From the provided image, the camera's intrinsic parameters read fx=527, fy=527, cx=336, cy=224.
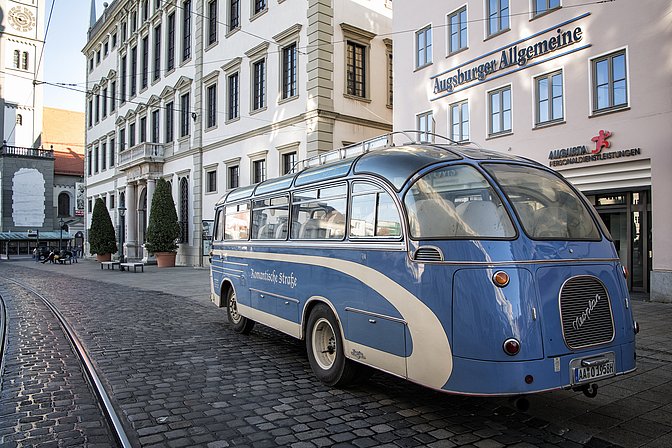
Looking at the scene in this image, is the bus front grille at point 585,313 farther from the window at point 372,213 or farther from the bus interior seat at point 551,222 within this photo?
the window at point 372,213

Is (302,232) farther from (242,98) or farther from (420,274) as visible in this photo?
(242,98)

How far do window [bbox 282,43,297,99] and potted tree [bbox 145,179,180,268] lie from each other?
11.4m

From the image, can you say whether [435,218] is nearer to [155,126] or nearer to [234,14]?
[234,14]

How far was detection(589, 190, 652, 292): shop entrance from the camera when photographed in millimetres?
13000

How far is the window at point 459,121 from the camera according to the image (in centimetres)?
1638

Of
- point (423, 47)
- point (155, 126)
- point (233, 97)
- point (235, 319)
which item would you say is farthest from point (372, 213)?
point (155, 126)

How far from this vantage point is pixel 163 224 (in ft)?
98.5

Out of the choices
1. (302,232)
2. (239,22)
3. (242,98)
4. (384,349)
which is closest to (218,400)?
(384,349)

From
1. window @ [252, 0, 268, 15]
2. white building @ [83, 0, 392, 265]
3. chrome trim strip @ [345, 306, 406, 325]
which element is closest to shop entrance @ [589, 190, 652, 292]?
chrome trim strip @ [345, 306, 406, 325]

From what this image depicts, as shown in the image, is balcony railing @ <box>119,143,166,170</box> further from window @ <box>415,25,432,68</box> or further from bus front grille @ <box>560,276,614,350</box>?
bus front grille @ <box>560,276,614,350</box>

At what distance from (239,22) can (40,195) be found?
52.1m

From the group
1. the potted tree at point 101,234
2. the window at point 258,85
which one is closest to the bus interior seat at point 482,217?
the window at point 258,85

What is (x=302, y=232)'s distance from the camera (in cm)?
676

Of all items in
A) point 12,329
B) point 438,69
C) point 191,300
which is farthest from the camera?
point 438,69
